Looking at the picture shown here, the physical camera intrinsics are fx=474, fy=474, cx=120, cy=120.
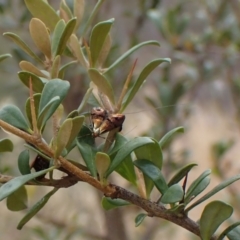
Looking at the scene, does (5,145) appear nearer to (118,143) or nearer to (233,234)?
(118,143)

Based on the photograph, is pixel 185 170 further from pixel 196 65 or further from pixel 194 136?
pixel 194 136

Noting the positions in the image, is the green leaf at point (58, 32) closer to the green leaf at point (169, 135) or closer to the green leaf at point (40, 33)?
the green leaf at point (40, 33)

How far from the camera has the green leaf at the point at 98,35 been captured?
0.38 metres

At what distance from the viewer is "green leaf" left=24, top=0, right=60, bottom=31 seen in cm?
41

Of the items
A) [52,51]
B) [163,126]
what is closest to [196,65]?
[163,126]

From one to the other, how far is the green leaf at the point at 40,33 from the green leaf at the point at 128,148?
0.38 ft

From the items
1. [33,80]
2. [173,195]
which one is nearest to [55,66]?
[33,80]

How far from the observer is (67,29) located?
1.18ft

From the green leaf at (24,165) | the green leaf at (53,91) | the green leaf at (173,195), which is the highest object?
the green leaf at (53,91)

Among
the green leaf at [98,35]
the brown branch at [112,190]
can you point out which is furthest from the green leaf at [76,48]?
the brown branch at [112,190]

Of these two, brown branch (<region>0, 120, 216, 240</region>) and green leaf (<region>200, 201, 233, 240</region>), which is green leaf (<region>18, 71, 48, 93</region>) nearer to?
brown branch (<region>0, 120, 216, 240</region>)

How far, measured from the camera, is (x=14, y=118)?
35cm

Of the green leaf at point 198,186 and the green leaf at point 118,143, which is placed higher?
the green leaf at point 118,143

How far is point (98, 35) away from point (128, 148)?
0.35 feet
